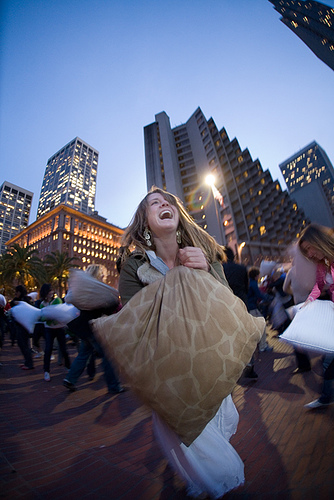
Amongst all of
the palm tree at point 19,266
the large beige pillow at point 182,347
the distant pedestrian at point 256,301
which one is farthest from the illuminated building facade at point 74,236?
Result: the large beige pillow at point 182,347

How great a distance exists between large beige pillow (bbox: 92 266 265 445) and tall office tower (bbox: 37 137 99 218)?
130m

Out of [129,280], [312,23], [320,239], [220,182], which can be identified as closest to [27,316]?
[129,280]

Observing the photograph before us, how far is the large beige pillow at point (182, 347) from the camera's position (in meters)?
0.95

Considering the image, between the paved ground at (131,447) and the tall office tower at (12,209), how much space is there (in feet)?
442

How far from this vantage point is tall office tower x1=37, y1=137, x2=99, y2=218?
4771 inches

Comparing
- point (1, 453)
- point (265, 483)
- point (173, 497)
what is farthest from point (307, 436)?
point (1, 453)

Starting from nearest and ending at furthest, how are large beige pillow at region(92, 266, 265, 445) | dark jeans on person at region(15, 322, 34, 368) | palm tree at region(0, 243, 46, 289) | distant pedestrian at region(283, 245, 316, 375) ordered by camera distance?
large beige pillow at region(92, 266, 265, 445) → distant pedestrian at region(283, 245, 316, 375) → dark jeans on person at region(15, 322, 34, 368) → palm tree at region(0, 243, 46, 289)

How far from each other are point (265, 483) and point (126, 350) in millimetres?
1630

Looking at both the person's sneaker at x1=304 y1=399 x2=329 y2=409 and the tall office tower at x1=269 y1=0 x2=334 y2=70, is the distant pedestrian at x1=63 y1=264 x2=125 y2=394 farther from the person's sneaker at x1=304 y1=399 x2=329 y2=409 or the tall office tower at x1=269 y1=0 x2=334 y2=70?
the tall office tower at x1=269 y1=0 x2=334 y2=70

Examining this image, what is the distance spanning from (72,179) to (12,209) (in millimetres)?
36724

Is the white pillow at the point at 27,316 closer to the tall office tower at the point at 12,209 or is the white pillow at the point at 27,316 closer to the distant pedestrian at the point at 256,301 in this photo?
the distant pedestrian at the point at 256,301

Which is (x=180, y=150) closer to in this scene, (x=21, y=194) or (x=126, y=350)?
(x=126, y=350)

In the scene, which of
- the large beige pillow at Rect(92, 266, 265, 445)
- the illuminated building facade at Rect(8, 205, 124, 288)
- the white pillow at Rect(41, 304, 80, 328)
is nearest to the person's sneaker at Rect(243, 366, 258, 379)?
the large beige pillow at Rect(92, 266, 265, 445)

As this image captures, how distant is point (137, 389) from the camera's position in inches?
39.3
